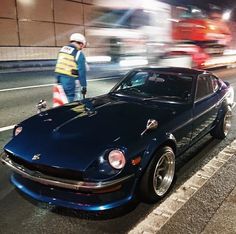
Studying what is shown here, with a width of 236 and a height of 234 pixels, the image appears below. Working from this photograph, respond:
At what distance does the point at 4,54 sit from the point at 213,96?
13638 millimetres

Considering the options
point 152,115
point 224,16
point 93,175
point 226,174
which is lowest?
point 226,174

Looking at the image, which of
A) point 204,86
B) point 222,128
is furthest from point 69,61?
point 222,128

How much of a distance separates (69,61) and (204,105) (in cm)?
249

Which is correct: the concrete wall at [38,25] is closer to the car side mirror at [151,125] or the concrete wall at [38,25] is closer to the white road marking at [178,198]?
the white road marking at [178,198]

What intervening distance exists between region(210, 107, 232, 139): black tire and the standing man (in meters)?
2.35

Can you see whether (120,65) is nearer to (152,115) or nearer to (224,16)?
(224,16)

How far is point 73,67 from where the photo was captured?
575 cm

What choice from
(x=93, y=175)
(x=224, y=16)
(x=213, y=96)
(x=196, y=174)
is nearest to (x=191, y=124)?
(x=196, y=174)

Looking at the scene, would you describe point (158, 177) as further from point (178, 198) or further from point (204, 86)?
point (204, 86)

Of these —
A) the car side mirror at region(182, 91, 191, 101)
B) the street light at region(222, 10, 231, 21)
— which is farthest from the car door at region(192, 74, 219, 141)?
the street light at region(222, 10, 231, 21)

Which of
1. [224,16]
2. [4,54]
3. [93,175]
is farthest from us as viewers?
[224,16]

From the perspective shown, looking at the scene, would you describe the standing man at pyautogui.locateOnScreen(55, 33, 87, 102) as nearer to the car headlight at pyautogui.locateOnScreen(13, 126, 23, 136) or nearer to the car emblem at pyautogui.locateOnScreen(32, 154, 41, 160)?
the car headlight at pyautogui.locateOnScreen(13, 126, 23, 136)

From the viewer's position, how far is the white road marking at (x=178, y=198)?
3.10 m

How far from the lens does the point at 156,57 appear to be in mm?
14609
